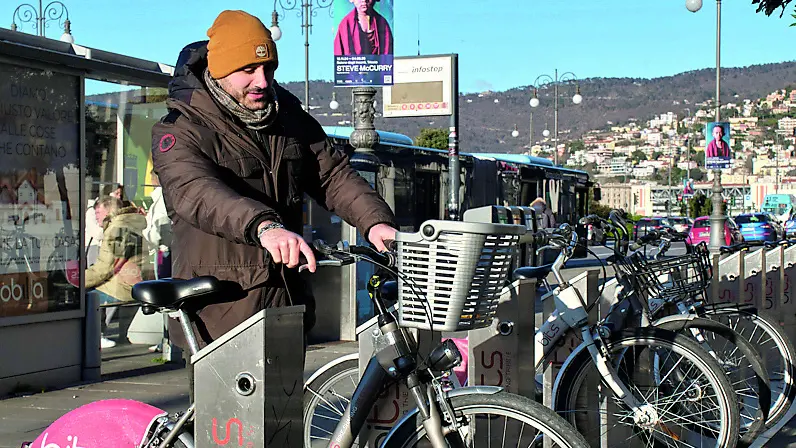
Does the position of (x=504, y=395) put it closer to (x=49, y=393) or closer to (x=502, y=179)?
(x=49, y=393)

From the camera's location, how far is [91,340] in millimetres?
8891

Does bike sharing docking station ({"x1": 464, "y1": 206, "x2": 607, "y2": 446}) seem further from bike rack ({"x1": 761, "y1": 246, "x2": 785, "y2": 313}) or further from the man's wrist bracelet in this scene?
bike rack ({"x1": 761, "y1": 246, "x2": 785, "y2": 313})

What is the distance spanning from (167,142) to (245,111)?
263 mm

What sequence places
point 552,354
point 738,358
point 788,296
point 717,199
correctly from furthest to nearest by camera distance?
point 717,199 → point 788,296 → point 738,358 → point 552,354

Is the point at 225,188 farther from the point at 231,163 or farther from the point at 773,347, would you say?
the point at 773,347

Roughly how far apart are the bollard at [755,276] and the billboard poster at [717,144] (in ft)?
80.8

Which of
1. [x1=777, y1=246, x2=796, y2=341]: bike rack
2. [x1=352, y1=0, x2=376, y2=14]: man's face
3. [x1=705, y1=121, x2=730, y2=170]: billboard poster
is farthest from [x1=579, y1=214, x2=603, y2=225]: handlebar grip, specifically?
[x1=705, y1=121, x2=730, y2=170]: billboard poster

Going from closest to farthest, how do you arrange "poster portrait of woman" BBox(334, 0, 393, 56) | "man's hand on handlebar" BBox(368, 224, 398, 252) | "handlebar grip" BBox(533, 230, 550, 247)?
1. "man's hand on handlebar" BBox(368, 224, 398, 252)
2. "handlebar grip" BBox(533, 230, 550, 247)
3. "poster portrait of woman" BBox(334, 0, 393, 56)

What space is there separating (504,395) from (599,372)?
1883mm

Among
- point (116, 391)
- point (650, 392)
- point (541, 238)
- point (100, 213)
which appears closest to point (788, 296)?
point (650, 392)

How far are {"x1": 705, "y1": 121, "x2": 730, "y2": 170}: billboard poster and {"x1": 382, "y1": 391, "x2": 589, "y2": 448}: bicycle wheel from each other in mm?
30508

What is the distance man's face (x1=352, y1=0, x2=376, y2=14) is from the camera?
18766 millimetres

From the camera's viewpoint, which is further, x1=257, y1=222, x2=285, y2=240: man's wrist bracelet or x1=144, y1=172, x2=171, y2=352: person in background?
x1=144, y1=172, x2=171, y2=352: person in background

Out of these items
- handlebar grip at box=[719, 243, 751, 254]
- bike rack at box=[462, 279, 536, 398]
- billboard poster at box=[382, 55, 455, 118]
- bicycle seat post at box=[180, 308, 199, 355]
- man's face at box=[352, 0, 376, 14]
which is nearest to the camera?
bicycle seat post at box=[180, 308, 199, 355]
